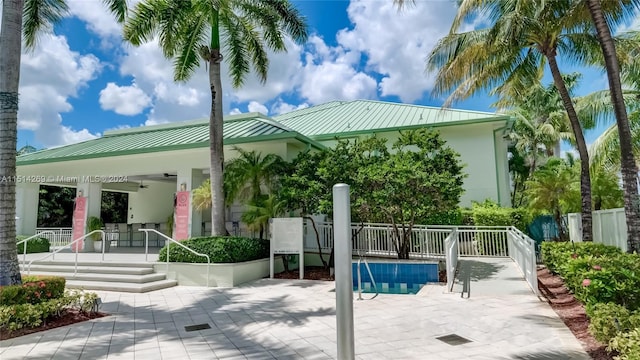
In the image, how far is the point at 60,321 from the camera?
6.86 metres

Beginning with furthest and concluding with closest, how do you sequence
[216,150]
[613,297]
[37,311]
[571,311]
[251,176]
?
[251,176] < [216,150] < [571,311] < [37,311] < [613,297]

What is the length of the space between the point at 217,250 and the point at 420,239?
21.8 ft

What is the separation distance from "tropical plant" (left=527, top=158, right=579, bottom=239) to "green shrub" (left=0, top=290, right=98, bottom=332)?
15382 millimetres

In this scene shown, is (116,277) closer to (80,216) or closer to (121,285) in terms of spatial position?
(121,285)

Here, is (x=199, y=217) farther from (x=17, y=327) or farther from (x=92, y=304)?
(x=17, y=327)

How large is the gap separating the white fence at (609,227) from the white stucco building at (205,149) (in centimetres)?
559

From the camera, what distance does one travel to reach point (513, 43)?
10.9 m

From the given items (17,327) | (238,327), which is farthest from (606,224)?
(17,327)

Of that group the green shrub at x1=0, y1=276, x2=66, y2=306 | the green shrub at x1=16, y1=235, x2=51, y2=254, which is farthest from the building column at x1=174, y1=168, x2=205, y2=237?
the green shrub at x1=16, y1=235, x2=51, y2=254

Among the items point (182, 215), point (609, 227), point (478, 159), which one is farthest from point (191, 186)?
point (609, 227)

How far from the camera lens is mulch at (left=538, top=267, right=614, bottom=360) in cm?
486

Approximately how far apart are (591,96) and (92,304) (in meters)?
16.9

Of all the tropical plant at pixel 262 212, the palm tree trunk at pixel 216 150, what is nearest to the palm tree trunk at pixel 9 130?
the palm tree trunk at pixel 216 150

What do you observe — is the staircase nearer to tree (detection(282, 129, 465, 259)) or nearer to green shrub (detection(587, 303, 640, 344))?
tree (detection(282, 129, 465, 259))
